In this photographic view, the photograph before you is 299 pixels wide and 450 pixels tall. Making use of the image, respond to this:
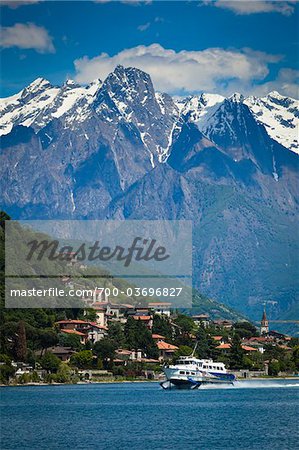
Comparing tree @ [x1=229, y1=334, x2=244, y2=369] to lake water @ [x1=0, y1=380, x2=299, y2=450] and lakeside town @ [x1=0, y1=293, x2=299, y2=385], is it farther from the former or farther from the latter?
lake water @ [x1=0, y1=380, x2=299, y2=450]

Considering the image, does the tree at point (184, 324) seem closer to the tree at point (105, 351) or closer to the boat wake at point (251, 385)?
the tree at point (105, 351)

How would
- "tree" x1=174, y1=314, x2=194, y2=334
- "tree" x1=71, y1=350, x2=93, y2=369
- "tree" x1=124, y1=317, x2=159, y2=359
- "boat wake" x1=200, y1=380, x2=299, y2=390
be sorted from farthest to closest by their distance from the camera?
"tree" x1=174, y1=314, x2=194, y2=334
"tree" x1=124, y1=317, x2=159, y2=359
"tree" x1=71, y1=350, x2=93, y2=369
"boat wake" x1=200, y1=380, x2=299, y2=390

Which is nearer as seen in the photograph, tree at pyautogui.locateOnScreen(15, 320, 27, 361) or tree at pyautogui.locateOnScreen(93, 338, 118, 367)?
tree at pyautogui.locateOnScreen(15, 320, 27, 361)

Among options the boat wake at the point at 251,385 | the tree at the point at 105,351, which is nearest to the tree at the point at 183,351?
the tree at the point at 105,351

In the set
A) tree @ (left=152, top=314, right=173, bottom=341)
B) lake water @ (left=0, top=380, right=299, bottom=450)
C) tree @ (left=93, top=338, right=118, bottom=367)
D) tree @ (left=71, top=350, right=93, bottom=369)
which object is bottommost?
lake water @ (left=0, top=380, right=299, bottom=450)

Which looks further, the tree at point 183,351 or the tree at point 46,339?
the tree at point 183,351

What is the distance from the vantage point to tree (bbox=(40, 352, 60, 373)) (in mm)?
120750

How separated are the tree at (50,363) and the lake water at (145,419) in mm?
12786

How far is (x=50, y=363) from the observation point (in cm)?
12088

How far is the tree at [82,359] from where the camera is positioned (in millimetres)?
130750

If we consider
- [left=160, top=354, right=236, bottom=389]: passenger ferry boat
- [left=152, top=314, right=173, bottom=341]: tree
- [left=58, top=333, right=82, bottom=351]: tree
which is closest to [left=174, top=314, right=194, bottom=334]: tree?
[left=152, top=314, right=173, bottom=341]: tree

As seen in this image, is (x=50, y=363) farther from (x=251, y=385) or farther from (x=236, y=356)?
(x=236, y=356)

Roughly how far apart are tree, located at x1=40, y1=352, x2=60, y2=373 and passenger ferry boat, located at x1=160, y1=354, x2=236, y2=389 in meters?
11.9

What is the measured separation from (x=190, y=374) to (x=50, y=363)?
15232 mm
